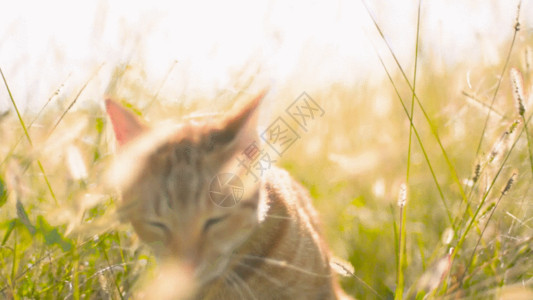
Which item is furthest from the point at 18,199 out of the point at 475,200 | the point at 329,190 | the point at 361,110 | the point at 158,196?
the point at 361,110

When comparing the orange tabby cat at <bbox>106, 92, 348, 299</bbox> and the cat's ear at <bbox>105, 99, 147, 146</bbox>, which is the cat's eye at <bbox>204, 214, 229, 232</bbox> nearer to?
the orange tabby cat at <bbox>106, 92, 348, 299</bbox>

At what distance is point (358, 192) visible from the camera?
2789 millimetres

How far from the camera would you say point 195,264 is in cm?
130

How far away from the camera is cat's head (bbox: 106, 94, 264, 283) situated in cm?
127

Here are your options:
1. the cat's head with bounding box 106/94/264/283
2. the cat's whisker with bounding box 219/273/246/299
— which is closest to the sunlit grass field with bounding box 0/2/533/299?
the cat's head with bounding box 106/94/264/283

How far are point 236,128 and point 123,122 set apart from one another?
11.6 inches

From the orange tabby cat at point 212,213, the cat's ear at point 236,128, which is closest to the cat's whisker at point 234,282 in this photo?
the orange tabby cat at point 212,213

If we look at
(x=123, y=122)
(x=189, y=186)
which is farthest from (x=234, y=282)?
(x=123, y=122)

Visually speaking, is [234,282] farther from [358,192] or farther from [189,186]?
[358,192]

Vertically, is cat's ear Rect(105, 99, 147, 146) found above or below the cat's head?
above

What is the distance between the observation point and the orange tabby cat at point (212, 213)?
128 cm

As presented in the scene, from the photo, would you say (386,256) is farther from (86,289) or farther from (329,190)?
(86,289)

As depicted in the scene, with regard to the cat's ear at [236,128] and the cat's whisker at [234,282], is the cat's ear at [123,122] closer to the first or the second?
the cat's ear at [236,128]

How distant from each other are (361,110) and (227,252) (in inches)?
71.8
